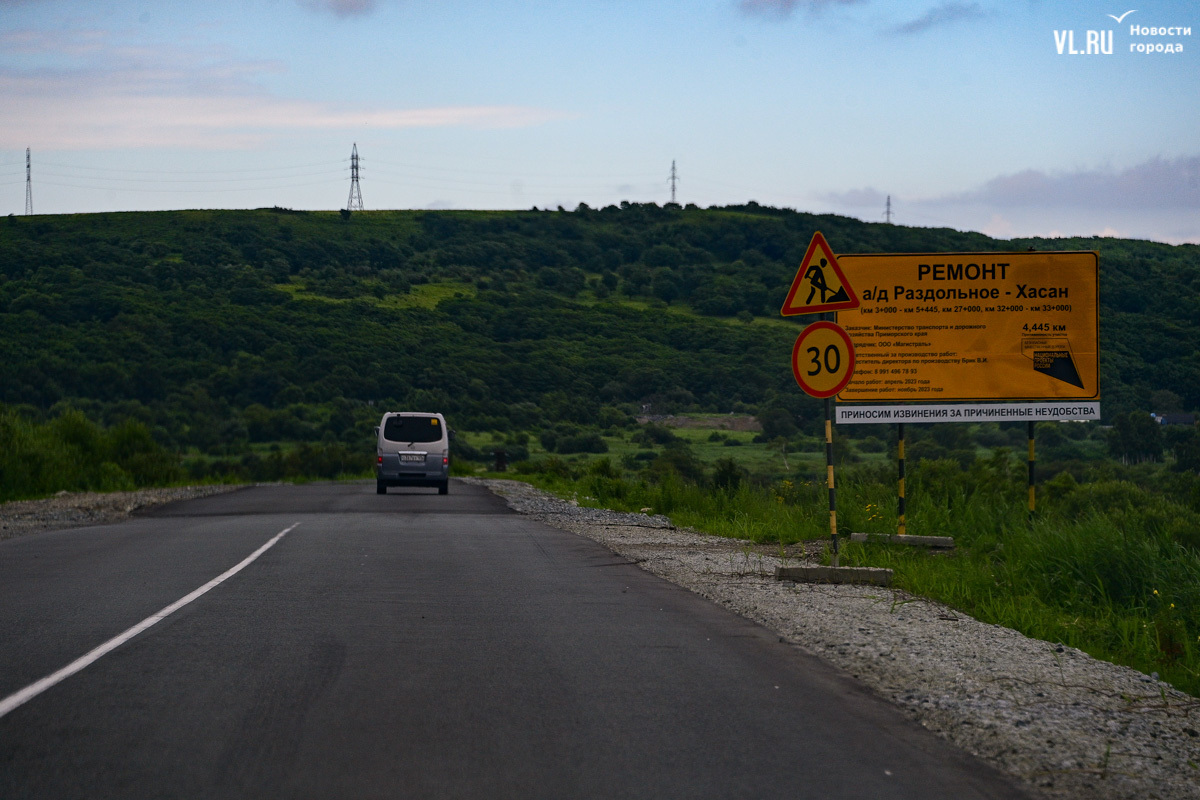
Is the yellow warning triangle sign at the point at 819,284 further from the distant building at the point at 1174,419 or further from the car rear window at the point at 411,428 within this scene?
the distant building at the point at 1174,419

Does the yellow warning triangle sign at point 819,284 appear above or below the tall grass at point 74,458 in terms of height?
above

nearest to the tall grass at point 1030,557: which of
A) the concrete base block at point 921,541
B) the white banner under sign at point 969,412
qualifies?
the concrete base block at point 921,541

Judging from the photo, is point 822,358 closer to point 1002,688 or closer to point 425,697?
point 1002,688

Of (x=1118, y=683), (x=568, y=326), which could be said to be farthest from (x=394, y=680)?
(x=568, y=326)

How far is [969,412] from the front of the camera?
16828 mm

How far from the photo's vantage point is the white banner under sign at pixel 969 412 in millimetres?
16656

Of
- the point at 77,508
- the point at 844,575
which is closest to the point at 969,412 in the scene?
the point at 844,575

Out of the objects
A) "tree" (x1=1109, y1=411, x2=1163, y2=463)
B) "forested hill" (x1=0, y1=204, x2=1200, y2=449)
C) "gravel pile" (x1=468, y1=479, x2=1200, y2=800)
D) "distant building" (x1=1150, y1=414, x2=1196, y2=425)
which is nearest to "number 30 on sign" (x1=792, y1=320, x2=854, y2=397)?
"gravel pile" (x1=468, y1=479, x2=1200, y2=800)

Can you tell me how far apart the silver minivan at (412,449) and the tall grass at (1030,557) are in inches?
354

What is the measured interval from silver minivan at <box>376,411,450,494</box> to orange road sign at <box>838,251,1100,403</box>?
15700mm

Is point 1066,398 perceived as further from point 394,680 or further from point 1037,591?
point 394,680

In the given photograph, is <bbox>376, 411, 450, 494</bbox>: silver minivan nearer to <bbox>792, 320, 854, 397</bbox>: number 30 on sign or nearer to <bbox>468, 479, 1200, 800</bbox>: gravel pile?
<bbox>468, 479, 1200, 800</bbox>: gravel pile

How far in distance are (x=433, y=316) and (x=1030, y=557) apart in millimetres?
87120

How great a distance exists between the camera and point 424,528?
63.0 ft
